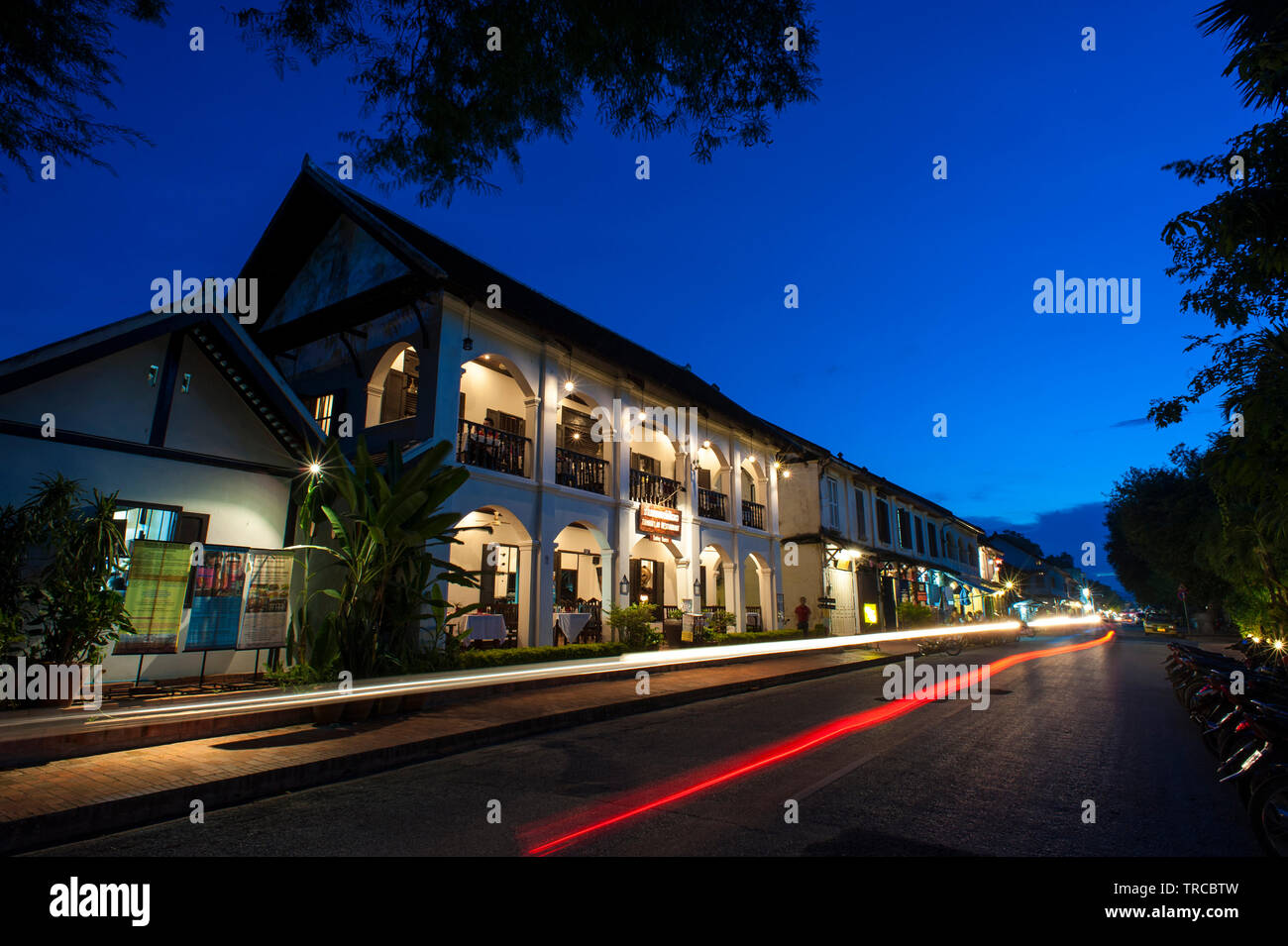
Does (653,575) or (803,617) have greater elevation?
(653,575)

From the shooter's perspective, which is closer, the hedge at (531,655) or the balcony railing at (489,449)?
the hedge at (531,655)

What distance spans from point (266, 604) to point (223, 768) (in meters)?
5.07

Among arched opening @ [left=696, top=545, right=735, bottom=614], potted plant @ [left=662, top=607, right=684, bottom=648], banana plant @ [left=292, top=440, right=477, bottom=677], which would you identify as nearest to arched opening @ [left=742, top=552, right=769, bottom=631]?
arched opening @ [left=696, top=545, right=735, bottom=614]

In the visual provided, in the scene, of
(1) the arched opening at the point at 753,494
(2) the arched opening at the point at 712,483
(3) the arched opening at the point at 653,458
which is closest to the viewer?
(3) the arched opening at the point at 653,458

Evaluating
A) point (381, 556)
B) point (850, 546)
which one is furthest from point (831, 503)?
point (381, 556)

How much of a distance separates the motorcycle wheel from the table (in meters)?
12.7

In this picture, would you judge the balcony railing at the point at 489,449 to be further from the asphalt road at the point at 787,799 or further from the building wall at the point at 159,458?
the asphalt road at the point at 787,799

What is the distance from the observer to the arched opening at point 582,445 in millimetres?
16406

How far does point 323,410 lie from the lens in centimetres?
1557

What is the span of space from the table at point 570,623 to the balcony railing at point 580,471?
328cm

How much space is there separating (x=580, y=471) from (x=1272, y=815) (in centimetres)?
1439

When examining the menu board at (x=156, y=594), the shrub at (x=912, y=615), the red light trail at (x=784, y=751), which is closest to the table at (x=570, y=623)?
the red light trail at (x=784, y=751)

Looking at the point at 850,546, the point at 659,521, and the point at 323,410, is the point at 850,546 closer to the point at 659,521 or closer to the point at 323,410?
the point at 659,521
